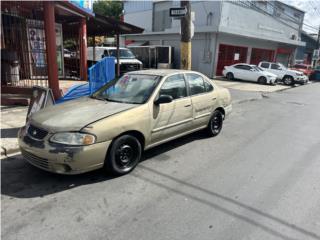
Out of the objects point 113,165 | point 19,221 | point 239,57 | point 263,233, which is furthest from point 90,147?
point 239,57

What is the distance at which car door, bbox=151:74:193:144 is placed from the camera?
4.72 meters

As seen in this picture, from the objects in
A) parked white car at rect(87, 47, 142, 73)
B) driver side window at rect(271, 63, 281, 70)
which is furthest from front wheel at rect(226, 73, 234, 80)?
parked white car at rect(87, 47, 142, 73)

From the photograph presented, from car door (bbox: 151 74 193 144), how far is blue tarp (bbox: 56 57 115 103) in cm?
350

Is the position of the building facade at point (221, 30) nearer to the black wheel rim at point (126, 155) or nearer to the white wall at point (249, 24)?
the white wall at point (249, 24)

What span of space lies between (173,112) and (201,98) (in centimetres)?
100

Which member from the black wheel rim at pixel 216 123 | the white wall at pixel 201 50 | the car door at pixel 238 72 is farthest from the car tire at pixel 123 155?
the white wall at pixel 201 50

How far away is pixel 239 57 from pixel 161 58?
24.7 ft

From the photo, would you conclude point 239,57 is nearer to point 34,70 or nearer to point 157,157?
point 34,70

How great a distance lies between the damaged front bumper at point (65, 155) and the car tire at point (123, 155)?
12cm

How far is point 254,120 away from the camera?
333 inches

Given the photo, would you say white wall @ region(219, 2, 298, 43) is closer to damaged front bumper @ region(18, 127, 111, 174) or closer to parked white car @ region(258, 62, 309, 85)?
parked white car @ region(258, 62, 309, 85)

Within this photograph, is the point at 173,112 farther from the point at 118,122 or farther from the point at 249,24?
the point at 249,24

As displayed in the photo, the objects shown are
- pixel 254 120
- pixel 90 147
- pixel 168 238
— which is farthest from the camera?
pixel 254 120

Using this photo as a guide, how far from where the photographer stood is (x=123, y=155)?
422 cm
